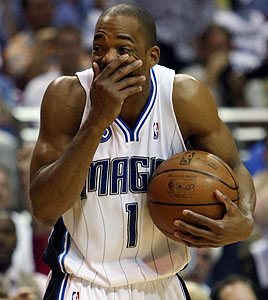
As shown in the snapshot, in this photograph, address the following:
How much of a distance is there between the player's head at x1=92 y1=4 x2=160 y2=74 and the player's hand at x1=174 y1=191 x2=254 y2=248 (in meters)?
0.74

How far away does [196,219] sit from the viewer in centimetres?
288

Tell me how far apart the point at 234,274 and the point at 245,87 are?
8.17 feet

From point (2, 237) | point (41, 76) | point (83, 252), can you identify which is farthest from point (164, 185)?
point (41, 76)

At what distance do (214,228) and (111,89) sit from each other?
752mm

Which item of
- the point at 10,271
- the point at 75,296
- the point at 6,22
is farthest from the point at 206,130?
the point at 6,22

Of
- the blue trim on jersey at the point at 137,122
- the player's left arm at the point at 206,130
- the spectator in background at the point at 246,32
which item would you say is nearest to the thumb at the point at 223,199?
the player's left arm at the point at 206,130

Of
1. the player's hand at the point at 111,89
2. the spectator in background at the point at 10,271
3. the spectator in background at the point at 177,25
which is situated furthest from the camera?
the spectator in background at the point at 177,25

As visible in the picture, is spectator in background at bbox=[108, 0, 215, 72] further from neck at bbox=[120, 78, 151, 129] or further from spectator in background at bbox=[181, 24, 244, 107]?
neck at bbox=[120, 78, 151, 129]

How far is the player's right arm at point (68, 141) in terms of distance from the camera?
9.32 feet

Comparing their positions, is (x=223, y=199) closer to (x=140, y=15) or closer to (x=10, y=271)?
(x=140, y=15)

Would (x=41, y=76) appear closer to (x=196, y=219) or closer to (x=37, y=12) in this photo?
(x=37, y=12)

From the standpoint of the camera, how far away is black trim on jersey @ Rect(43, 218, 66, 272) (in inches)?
127

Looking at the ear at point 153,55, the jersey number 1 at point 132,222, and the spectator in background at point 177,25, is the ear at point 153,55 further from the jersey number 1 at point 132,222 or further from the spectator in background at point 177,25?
the spectator in background at point 177,25

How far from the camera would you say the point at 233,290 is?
514 centimetres
